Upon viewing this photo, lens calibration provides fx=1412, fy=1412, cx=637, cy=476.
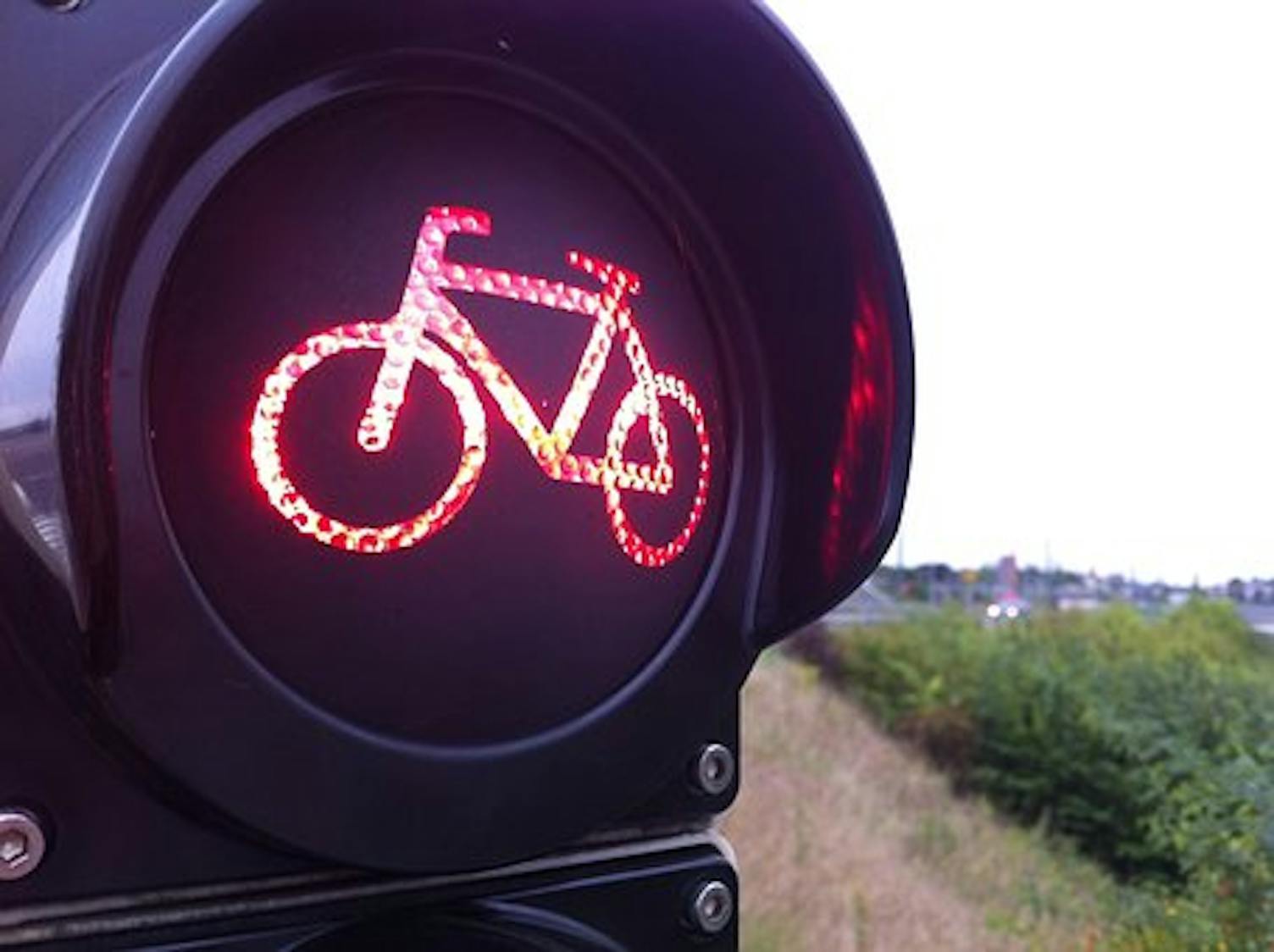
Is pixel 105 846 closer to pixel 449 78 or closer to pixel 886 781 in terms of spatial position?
pixel 449 78

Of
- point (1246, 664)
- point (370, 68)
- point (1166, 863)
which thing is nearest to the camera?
point (370, 68)

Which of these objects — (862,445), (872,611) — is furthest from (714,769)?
(872,611)

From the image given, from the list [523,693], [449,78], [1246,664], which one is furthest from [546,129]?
[1246,664]

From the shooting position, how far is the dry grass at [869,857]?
5742mm

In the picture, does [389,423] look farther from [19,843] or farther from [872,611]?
[872,611]

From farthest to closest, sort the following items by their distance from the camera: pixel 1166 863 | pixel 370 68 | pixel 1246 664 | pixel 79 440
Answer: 1. pixel 1246 664
2. pixel 1166 863
3. pixel 370 68
4. pixel 79 440

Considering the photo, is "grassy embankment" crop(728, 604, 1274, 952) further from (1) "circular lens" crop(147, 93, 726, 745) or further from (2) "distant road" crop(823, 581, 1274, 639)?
(1) "circular lens" crop(147, 93, 726, 745)

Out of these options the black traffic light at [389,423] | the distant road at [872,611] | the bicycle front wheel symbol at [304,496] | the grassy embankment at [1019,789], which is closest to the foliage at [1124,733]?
the grassy embankment at [1019,789]

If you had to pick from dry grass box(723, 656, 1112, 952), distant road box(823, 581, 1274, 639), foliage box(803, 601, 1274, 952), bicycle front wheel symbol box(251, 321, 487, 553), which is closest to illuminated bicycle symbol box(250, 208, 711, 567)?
bicycle front wheel symbol box(251, 321, 487, 553)

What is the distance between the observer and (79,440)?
568 millimetres

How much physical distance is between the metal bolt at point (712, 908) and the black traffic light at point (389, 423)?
0.27ft

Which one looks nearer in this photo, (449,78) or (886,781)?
(449,78)

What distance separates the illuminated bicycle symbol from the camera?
0.66 m

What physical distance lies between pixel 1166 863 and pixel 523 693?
10.3 metres
